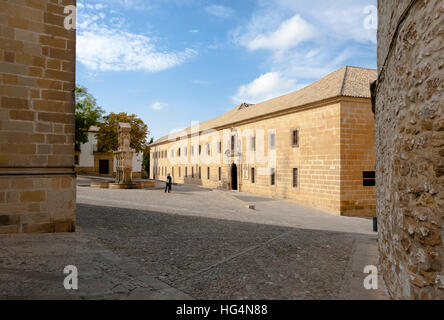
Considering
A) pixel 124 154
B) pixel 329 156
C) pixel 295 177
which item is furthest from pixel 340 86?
pixel 124 154

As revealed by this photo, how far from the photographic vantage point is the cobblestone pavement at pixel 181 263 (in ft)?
12.6

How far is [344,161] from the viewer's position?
16.7 metres

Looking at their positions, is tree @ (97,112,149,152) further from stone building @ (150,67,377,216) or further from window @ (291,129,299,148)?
window @ (291,129,299,148)

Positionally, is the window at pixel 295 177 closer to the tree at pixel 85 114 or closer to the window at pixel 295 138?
the window at pixel 295 138

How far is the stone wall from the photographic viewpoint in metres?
2.53

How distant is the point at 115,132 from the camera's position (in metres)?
33.2

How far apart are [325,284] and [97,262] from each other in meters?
3.47

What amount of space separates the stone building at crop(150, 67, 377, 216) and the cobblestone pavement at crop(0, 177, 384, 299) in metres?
4.83

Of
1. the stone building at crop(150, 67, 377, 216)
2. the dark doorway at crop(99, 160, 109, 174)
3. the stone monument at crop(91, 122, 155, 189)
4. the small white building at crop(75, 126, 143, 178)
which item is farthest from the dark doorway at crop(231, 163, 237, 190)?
the dark doorway at crop(99, 160, 109, 174)

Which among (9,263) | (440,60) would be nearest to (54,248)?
(9,263)

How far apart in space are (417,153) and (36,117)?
6842mm

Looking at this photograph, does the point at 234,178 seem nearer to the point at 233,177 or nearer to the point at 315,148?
the point at 233,177

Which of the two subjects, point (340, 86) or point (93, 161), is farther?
point (93, 161)
